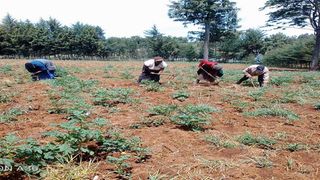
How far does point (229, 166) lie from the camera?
3.42 meters

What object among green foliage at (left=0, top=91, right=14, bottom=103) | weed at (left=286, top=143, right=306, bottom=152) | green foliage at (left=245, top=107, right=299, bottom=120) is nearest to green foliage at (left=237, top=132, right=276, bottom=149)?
weed at (left=286, top=143, right=306, bottom=152)

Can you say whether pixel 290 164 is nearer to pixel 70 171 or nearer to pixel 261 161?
pixel 261 161

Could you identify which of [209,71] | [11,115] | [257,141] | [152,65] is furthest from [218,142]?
[209,71]

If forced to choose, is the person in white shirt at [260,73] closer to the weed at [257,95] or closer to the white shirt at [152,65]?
the weed at [257,95]

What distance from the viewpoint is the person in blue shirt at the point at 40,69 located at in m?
10.9

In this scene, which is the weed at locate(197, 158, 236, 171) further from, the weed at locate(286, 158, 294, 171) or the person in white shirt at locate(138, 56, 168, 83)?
the person in white shirt at locate(138, 56, 168, 83)

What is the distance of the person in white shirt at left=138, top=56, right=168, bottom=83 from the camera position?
34.3 ft

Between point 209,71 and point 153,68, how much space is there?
196 cm

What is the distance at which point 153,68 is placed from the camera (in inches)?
413

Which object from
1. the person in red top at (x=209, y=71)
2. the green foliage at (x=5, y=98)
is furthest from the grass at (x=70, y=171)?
the person in red top at (x=209, y=71)

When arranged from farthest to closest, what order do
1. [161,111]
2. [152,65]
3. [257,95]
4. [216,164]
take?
[152,65] → [257,95] → [161,111] → [216,164]

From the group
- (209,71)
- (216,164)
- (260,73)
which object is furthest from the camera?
(209,71)

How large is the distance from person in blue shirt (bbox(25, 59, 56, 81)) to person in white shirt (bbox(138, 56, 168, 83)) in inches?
127

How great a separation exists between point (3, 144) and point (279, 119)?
4381mm
